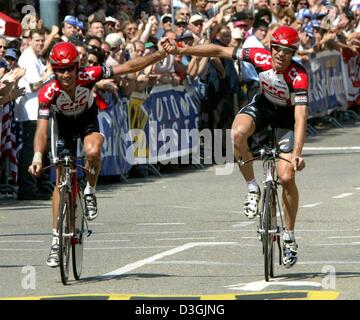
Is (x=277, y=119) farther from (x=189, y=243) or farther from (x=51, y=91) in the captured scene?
(x=189, y=243)

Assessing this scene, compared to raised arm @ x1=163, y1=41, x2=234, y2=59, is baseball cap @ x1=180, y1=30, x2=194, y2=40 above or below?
above

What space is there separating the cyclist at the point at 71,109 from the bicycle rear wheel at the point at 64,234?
0.33 ft

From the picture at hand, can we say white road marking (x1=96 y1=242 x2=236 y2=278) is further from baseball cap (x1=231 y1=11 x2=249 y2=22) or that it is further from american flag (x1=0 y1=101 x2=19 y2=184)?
baseball cap (x1=231 y1=11 x2=249 y2=22)

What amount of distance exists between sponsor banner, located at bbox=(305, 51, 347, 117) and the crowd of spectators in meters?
0.27

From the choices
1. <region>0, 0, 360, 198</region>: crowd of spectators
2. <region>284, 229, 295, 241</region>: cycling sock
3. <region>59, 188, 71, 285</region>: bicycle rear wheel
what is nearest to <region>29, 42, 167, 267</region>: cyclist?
<region>59, 188, 71, 285</region>: bicycle rear wheel

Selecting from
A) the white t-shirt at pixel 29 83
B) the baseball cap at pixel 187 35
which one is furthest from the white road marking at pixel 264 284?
the baseball cap at pixel 187 35

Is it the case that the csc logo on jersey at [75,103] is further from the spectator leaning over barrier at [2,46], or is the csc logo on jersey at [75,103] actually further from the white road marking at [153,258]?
the spectator leaning over barrier at [2,46]

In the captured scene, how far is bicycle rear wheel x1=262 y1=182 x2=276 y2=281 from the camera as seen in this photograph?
12.4 metres

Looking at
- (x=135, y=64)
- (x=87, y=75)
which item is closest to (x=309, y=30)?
(x=135, y=64)

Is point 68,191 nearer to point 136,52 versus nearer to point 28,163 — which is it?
point 28,163

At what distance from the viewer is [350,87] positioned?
31.8 meters

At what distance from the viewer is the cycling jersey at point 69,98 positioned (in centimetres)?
1292
